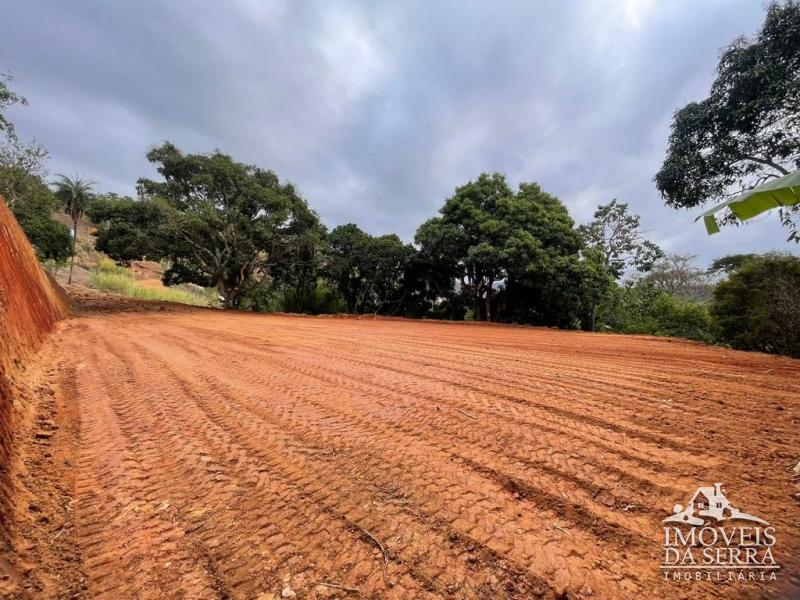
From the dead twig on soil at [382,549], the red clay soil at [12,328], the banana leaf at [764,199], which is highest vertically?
the banana leaf at [764,199]

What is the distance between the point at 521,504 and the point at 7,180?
2628 cm

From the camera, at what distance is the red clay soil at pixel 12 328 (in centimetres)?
158

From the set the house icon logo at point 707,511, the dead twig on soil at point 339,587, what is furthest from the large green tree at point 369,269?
the dead twig on soil at point 339,587

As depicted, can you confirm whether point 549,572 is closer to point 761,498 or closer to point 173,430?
point 761,498

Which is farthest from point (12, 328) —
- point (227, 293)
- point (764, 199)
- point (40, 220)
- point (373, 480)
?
point (40, 220)

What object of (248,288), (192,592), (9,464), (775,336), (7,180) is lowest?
(192,592)

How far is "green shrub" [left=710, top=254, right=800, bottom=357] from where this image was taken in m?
7.44

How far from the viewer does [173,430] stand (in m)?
2.29

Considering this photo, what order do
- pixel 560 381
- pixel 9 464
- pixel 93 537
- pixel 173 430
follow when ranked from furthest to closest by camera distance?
pixel 560 381, pixel 173 430, pixel 9 464, pixel 93 537

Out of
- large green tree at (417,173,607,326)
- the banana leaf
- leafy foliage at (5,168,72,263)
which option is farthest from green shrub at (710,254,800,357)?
leafy foliage at (5,168,72,263)

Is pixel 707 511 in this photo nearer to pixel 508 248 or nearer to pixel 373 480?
pixel 373 480

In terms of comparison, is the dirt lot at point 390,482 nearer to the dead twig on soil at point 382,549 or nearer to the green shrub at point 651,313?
the dead twig on soil at point 382,549

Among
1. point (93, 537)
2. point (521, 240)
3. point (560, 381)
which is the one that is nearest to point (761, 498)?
point (560, 381)

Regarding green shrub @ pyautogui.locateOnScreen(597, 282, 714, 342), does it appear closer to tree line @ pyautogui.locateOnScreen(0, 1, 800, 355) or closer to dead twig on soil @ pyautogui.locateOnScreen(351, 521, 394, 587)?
tree line @ pyautogui.locateOnScreen(0, 1, 800, 355)
